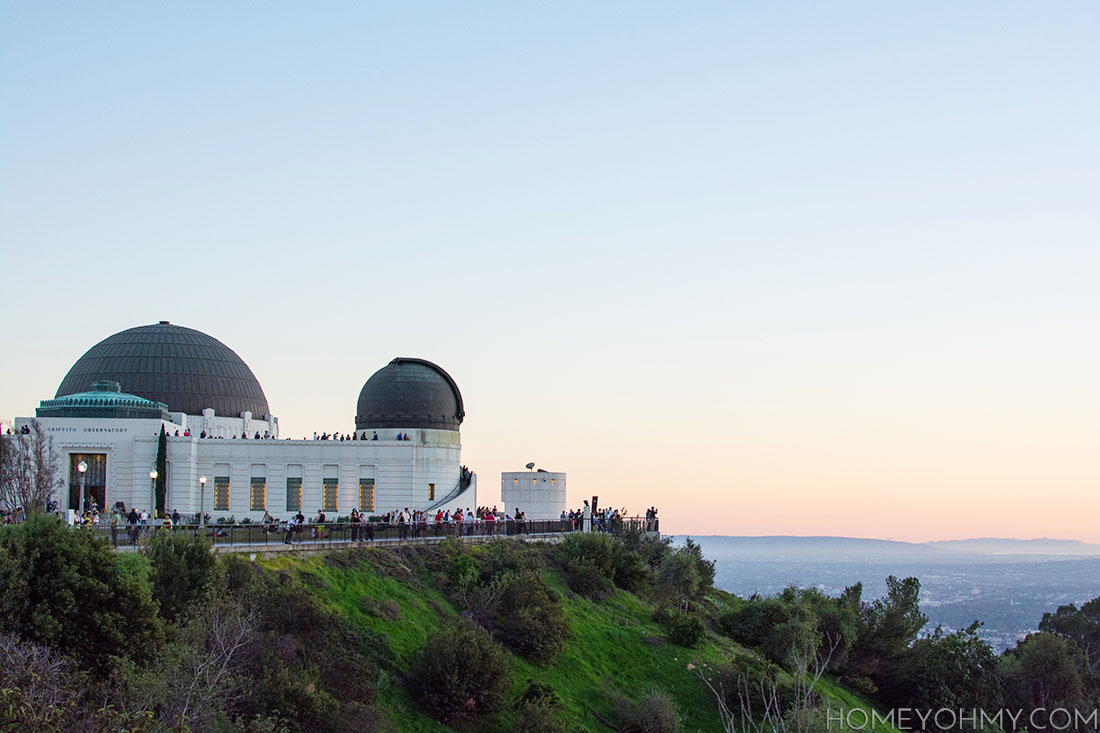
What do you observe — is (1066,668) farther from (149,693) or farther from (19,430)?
(19,430)

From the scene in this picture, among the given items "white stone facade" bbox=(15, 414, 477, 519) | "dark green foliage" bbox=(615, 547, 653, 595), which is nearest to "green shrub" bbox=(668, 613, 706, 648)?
"dark green foliage" bbox=(615, 547, 653, 595)

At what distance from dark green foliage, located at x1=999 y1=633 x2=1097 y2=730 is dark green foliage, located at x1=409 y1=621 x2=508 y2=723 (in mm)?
28240

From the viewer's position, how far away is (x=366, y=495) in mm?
57875

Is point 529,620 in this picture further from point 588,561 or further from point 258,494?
point 258,494

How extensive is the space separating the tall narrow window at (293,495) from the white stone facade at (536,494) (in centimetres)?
1079

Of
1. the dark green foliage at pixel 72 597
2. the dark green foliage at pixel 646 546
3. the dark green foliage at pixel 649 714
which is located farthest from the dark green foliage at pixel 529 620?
the dark green foliage at pixel 72 597

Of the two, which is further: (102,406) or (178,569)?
(102,406)

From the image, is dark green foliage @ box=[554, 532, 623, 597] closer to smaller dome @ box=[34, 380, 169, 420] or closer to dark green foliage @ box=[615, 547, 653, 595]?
dark green foliage @ box=[615, 547, 653, 595]

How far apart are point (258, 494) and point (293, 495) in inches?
68.1

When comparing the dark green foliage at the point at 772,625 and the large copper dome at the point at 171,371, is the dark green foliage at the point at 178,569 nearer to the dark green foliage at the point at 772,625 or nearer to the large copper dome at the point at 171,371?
the dark green foliage at the point at 772,625

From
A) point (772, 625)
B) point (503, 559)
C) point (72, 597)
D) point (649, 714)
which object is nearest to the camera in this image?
point (72, 597)

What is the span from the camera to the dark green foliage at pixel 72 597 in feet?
80.8

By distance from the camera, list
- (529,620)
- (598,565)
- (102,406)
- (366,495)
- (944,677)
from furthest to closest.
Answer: (366,495)
(102,406)
(598,565)
(944,677)
(529,620)

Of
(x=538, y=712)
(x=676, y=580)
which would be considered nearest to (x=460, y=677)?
(x=538, y=712)
